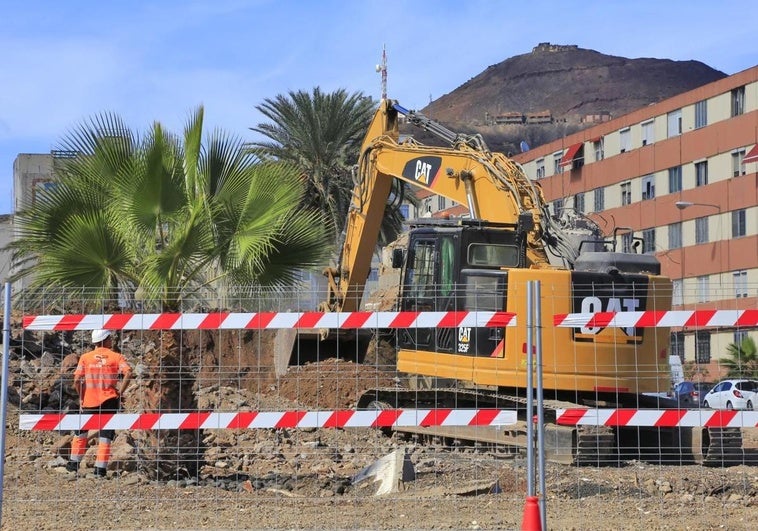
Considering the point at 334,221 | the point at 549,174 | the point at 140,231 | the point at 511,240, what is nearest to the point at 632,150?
the point at 549,174

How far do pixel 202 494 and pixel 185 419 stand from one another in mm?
1134

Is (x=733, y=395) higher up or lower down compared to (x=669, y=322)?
lower down

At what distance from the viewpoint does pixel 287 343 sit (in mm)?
22953

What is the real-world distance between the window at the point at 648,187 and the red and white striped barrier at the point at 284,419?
4447cm

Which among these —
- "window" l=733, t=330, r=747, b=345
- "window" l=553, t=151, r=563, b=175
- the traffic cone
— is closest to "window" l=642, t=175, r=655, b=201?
"window" l=553, t=151, r=563, b=175

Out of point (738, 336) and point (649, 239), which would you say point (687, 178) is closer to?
point (649, 239)

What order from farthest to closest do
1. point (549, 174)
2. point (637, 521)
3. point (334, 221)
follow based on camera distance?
point (549, 174) → point (334, 221) → point (637, 521)

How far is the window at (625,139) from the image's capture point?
5450cm

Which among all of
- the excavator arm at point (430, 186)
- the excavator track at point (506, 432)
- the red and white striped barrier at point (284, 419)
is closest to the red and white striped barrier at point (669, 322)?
the red and white striped barrier at point (284, 419)

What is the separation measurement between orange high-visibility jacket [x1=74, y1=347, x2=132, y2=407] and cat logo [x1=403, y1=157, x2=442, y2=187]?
740 cm

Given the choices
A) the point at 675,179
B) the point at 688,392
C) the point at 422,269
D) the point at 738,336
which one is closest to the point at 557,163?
the point at 675,179

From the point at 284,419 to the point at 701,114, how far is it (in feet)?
140

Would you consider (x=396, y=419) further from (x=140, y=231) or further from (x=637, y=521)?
(x=140, y=231)

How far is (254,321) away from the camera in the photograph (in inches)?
399
